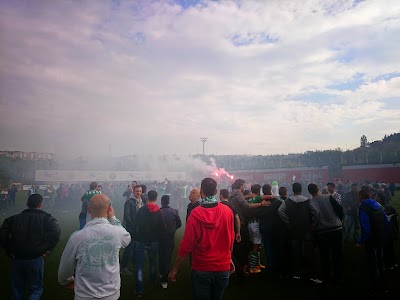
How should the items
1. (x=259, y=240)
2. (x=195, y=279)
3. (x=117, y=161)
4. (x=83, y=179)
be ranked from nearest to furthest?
(x=195, y=279), (x=259, y=240), (x=83, y=179), (x=117, y=161)

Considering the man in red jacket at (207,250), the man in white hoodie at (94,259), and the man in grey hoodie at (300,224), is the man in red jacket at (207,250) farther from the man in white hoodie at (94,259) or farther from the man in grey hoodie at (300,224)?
the man in grey hoodie at (300,224)

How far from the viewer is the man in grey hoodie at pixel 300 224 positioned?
21.7 ft

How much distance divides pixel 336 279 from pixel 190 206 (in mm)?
3710

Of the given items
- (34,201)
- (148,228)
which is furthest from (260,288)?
(34,201)

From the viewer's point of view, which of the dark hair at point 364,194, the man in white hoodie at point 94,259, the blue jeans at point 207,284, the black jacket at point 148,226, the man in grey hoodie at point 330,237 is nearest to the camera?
the man in white hoodie at point 94,259

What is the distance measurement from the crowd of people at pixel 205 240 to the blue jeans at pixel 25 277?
0.01 m

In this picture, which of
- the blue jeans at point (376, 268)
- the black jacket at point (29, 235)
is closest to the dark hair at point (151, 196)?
the black jacket at point (29, 235)

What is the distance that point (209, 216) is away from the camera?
11.6ft

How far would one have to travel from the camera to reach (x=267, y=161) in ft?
177

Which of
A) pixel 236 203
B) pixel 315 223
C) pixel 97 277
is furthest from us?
pixel 236 203

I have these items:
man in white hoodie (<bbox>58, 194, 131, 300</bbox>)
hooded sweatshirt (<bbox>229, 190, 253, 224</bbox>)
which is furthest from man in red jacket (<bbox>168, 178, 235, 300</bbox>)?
hooded sweatshirt (<bbox>229, 190, 253, 224</bbox>)

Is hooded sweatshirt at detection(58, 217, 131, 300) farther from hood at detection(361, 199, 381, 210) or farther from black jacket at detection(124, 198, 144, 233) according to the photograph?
hood at detection(361, 199, 381, 210)

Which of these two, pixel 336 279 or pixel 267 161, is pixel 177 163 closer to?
pixel 267 161

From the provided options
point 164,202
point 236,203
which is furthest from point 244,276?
point 164,202
